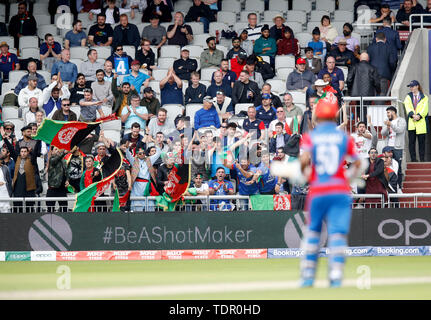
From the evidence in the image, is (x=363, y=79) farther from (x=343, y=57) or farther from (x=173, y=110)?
(x=173, y=110)

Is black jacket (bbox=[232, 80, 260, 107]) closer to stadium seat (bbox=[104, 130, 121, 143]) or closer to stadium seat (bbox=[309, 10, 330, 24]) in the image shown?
stadium seat (bbox=[104, 130, 121, 143])

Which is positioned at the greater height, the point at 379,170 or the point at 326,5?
the point at 326,5

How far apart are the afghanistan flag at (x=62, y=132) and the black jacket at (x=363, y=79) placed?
9.36 m

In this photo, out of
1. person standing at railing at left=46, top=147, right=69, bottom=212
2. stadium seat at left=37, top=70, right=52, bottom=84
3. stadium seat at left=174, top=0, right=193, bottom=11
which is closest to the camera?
person standing at railing at left=46, top=147, right=69, bottom=212

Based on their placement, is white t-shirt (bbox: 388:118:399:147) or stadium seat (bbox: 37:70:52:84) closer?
white t-shirt (bbox: 388:118:399:147)

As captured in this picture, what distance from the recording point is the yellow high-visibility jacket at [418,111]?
23.9 metres

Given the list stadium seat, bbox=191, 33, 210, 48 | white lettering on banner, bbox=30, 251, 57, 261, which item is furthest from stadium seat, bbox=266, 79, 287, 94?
white lettering on banner, bbox=30, 251, 57, 261

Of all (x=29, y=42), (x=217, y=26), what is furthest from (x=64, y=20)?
(x=217, y=26)

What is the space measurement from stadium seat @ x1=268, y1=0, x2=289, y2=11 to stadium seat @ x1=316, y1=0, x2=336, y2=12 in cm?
110

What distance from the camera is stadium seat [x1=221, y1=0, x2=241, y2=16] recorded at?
29469mm

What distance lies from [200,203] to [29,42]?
1049 cm

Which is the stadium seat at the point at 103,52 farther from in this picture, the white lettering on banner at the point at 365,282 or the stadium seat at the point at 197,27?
the white lettering on banner at the point at 365,282

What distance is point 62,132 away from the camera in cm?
1770
